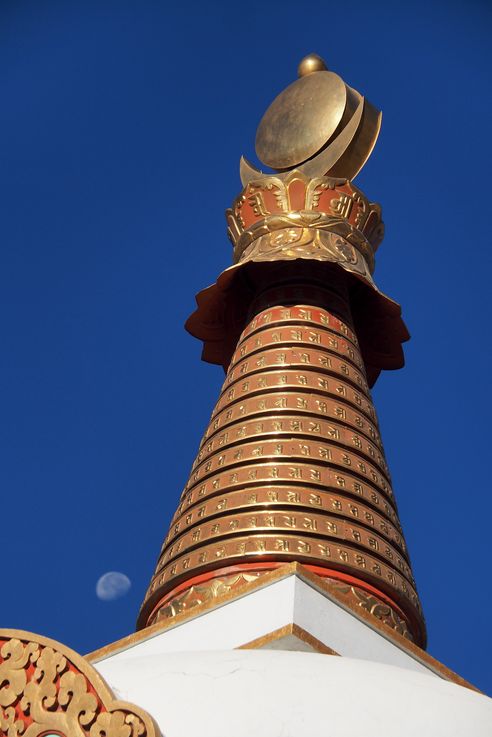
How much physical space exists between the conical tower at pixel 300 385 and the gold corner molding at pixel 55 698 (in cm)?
219

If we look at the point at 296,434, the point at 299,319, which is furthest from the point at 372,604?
the point at 299,319

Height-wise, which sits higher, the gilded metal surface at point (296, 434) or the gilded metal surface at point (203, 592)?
the gilded metal surface at point (296, 434)

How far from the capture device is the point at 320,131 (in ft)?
38.8

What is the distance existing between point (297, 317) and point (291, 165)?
2349 millimetres

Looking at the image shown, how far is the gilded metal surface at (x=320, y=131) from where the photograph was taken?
1162cm

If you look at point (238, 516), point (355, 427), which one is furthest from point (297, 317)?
point (238, 516)

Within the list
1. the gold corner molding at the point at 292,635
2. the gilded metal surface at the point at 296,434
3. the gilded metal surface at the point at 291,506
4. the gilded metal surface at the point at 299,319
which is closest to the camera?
the gold corner molding at the point at 292,635

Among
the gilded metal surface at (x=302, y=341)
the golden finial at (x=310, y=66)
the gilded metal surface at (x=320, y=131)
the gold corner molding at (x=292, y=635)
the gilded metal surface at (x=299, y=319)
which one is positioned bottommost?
the gold corner molding at (x=292, y=635)

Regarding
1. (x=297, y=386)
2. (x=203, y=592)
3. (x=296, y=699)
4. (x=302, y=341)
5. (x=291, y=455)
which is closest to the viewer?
(x=296, y=699)

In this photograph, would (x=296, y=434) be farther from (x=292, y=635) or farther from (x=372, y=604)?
(x=292, y=635)

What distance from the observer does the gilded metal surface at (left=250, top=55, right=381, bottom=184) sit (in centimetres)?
1162

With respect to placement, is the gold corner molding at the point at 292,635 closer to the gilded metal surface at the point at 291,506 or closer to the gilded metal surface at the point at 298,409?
the gilded metal surface at the point at 291,506

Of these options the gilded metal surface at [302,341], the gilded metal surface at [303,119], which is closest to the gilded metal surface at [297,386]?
the gilded metal surface at [302,341]

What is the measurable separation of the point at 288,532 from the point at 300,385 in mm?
1610
